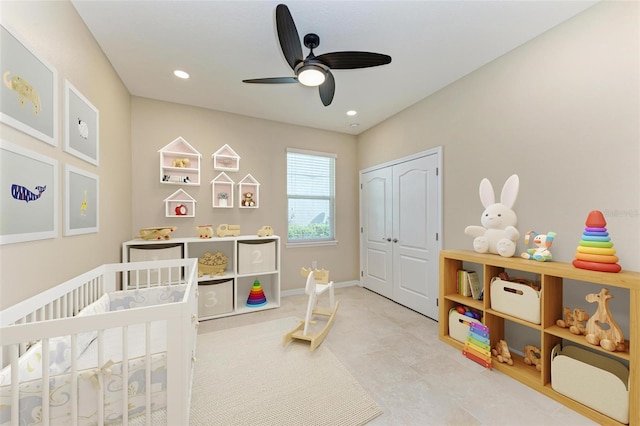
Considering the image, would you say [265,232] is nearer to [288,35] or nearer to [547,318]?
[288,35]

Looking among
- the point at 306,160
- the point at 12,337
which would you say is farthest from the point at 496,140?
the point at 12,337

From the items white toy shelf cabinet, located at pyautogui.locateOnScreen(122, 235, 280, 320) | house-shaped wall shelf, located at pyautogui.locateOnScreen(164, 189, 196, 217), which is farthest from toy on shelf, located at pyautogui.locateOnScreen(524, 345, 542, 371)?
house-shaped wall shelf, located at pyautogui.locateOnScreen(164, 189, 196, 217)

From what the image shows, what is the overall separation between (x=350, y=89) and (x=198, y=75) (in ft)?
5.01

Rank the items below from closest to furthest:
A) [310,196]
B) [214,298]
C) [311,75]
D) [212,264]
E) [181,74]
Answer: [311,75], [181,74], [214,298], [212,264], [310,196]

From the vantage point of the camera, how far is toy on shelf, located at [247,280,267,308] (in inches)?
122

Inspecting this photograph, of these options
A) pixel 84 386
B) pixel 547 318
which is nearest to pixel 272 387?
pixel 84 386

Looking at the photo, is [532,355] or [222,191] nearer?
[532,355]

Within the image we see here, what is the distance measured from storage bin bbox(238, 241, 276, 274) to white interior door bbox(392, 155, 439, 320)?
1.64 metres

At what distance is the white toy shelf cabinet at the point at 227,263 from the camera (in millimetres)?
2535

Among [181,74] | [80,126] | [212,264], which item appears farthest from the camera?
[212,264]

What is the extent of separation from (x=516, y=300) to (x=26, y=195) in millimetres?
2960

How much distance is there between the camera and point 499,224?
199 centimetres

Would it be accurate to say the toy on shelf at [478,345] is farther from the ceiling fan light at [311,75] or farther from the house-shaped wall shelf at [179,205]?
the house-shaped wall shelf at [179,205]

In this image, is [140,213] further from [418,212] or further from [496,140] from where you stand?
[496,140]
